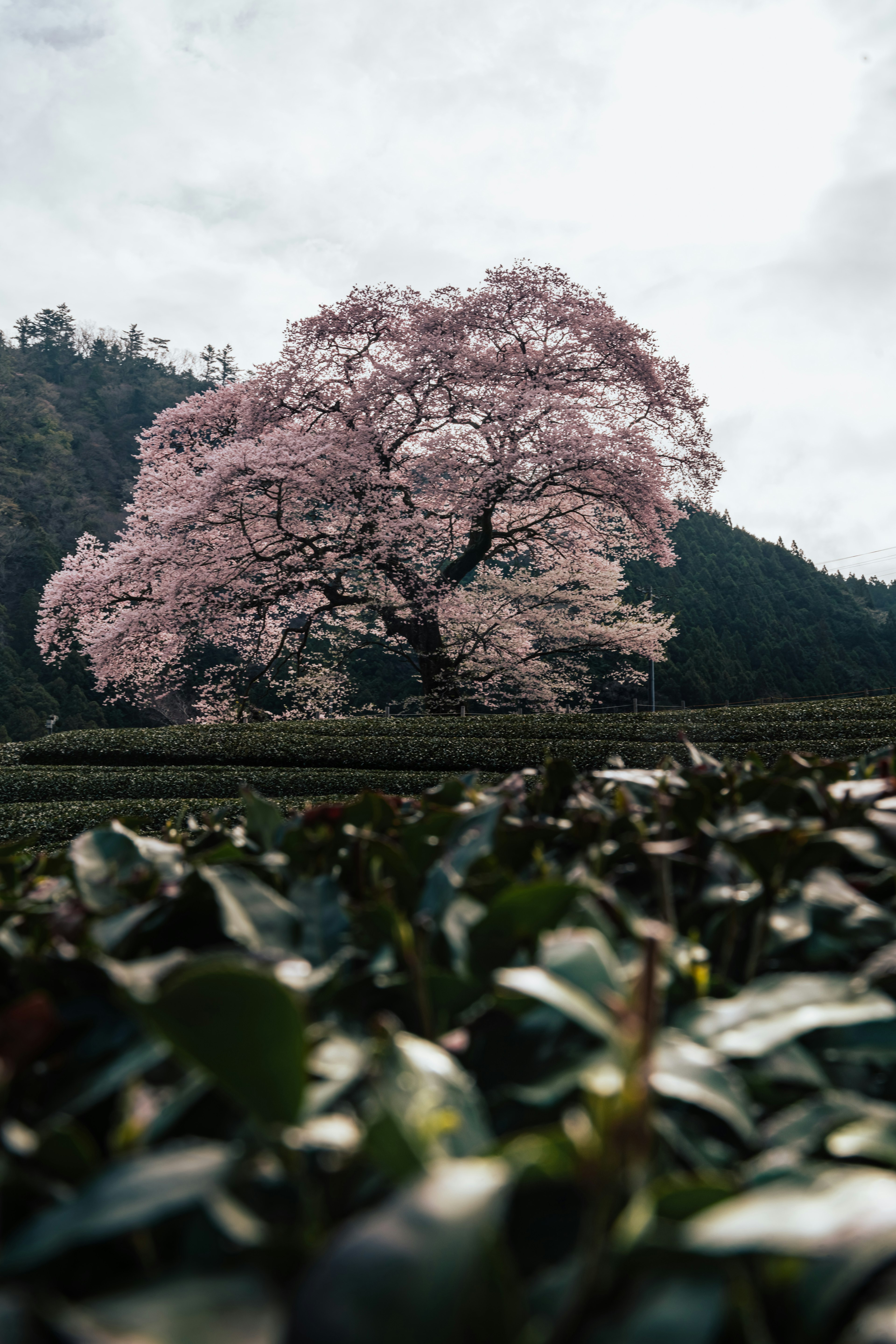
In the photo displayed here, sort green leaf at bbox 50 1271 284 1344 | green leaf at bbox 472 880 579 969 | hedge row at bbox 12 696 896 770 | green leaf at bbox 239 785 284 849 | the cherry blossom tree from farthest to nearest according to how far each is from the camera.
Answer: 1. the cherry blossom tree
2. hedge row at bbox 12 696 896 770
3. green leaf at bbox 239 785 284 849
4. green leaf at bbox 472 880 579 969
5. green leaf at bbox 50 1271 284 1344

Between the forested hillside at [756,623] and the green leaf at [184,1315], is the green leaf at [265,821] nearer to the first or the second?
the green leaf at [184,1315]

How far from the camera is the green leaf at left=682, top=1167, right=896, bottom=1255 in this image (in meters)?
0.31

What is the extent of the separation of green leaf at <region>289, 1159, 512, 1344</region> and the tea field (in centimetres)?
726

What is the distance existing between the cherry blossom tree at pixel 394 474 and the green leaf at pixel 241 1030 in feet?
42.0

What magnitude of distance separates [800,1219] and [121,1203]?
0.31 m

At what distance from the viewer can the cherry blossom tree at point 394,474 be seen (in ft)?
42.5

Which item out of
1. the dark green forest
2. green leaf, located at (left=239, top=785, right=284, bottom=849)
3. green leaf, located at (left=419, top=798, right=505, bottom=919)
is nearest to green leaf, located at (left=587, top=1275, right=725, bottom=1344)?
green leaf, located at (left=419, top=798, right=505, bottom=919)

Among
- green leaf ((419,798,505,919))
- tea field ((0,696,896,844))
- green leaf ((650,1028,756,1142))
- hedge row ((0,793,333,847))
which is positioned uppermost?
green leaf ((419,798,505,919))

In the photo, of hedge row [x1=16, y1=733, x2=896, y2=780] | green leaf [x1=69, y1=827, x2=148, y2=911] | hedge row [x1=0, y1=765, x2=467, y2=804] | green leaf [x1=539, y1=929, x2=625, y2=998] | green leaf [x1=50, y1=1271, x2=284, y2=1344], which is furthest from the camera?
hedge row [x1=0, y1=765, x2=467, y2=804]

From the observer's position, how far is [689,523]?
45.8m

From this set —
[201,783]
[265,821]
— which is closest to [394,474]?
[201,783]

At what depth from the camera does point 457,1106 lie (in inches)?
16.4

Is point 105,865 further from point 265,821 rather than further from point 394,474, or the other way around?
point 394,474

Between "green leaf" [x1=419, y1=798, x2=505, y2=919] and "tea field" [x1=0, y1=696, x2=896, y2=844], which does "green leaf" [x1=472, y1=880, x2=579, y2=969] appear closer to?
"green leaf" [x1=419, y1=798, x2=505, y2=919]
